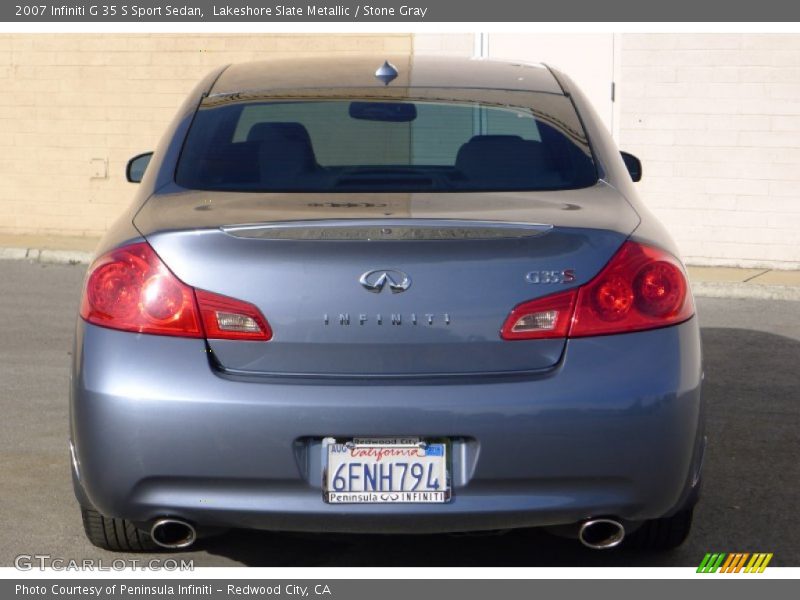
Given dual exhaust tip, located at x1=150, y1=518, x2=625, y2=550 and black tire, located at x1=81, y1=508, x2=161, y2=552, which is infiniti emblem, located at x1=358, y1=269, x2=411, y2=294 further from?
black tire, located at x1=81, y1=508, x2=161, y2=552

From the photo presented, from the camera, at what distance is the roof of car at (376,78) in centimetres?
516

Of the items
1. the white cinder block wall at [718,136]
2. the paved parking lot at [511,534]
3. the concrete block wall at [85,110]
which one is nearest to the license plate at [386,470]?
the paved parking lot at [511,534]

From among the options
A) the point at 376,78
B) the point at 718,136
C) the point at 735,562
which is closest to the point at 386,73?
the point at 376,78

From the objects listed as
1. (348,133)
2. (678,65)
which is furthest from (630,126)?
(348,133)

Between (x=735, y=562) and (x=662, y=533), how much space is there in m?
0.30

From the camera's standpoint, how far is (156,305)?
392 cm

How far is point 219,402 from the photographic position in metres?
3.80

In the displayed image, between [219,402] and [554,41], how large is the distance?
381 inches

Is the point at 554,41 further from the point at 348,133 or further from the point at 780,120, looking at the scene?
the point at 348,133

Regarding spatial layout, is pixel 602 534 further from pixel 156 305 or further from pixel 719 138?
pixel 719 138

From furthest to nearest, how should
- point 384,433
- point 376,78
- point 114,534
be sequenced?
1. point 376,78
2. point 114,534
3. point 384,433

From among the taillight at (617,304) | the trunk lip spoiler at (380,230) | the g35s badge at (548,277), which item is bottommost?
the taillight at (617,304)

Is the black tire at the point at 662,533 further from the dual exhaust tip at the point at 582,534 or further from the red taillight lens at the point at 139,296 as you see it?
the red taillight lens at the point at 139,296

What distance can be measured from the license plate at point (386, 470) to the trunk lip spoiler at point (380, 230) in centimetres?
58
